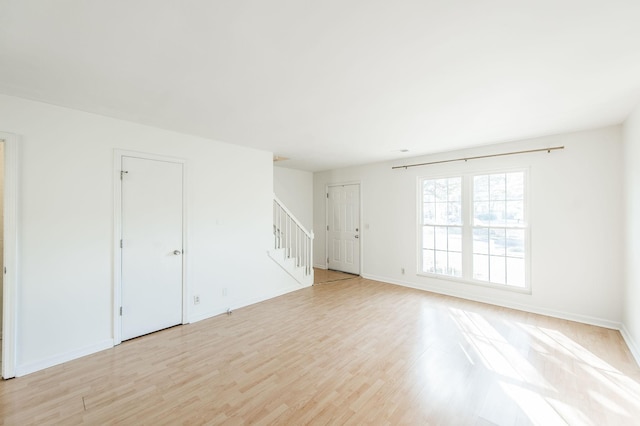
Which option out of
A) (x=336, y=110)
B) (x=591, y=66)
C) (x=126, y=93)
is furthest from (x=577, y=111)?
(x=126, y=93)

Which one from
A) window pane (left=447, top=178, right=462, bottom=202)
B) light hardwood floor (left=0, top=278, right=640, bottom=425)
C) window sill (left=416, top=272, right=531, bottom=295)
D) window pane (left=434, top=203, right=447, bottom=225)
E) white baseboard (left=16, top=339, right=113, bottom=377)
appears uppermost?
window pane (left=447, top=178, right=462, bottom=202)

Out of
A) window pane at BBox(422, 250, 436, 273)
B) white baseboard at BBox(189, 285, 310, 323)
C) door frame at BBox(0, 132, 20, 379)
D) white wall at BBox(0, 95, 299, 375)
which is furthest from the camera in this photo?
window pane at BBox(422, 250, 436, 273)

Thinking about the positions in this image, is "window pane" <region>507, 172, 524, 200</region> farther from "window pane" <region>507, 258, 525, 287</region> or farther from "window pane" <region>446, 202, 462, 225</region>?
"window pane" <region>507, 258, 525, 287</region>

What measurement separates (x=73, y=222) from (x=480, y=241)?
5.42 m

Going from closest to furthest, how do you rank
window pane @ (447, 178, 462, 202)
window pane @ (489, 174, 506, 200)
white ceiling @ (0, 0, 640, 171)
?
white ceiling @ (0, 0, 640, 171) → window pane @ (489, 174, 506, 200) → window pane @ (447, 178, 462, 202)

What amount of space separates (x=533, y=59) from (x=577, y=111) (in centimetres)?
159

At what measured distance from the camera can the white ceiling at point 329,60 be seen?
142 centimetres

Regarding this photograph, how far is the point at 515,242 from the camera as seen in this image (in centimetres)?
409

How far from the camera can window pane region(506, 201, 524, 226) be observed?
4.02 m

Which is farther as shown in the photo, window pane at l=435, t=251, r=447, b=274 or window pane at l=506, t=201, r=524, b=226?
window pane at l=435, t=251, r=447, b=274

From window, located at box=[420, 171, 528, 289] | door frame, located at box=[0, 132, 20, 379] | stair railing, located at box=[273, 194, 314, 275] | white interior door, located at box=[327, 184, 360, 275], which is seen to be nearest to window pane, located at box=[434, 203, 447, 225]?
window, located at box=[420, 171, 528, 289]

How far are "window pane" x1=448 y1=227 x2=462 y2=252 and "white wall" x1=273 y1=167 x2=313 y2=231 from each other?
3.43m

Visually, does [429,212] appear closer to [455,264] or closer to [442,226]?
[442,226]

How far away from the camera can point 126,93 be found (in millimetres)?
2371
